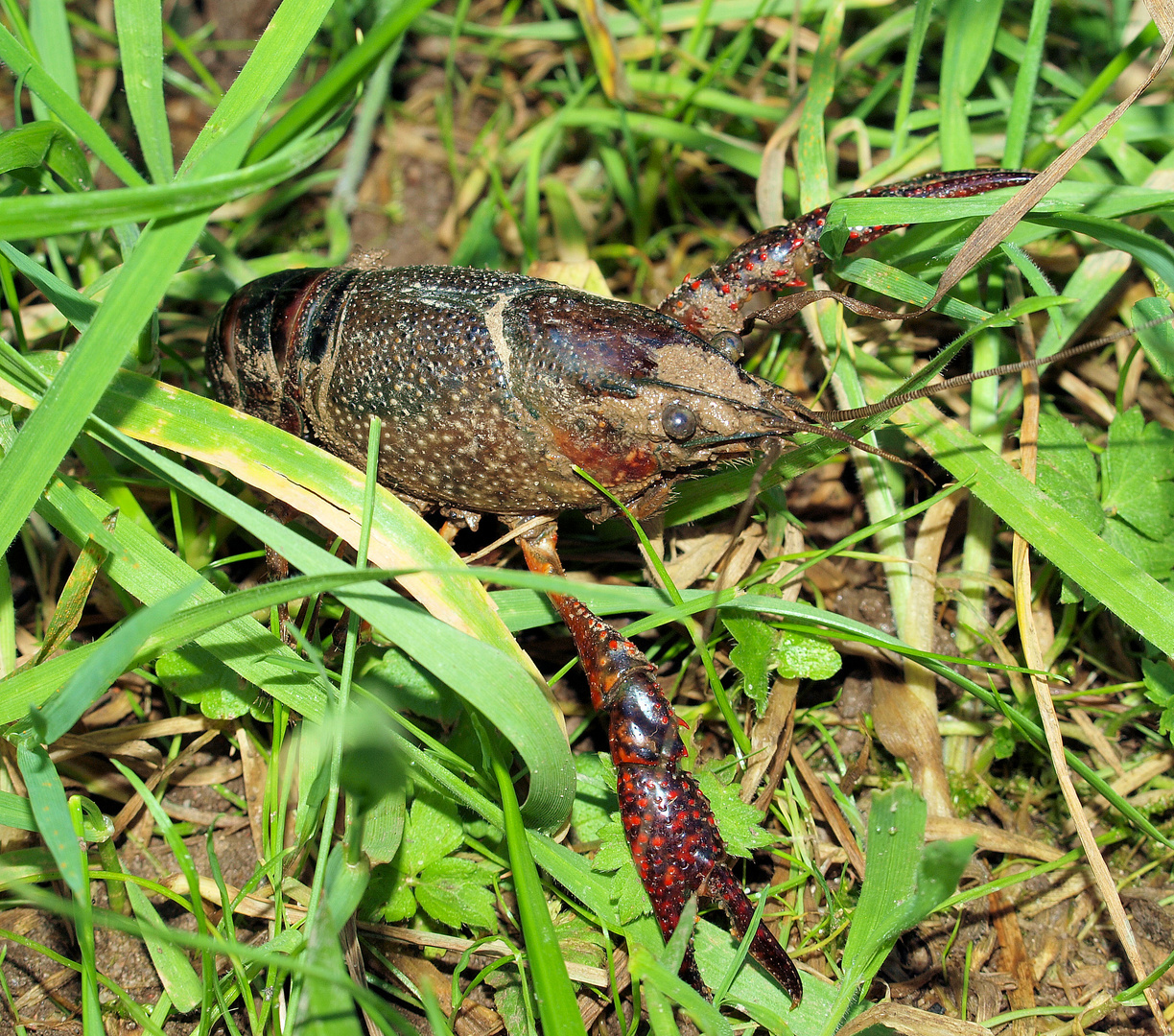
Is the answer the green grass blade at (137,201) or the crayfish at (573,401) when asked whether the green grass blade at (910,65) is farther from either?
the green grass blade at (137,201)

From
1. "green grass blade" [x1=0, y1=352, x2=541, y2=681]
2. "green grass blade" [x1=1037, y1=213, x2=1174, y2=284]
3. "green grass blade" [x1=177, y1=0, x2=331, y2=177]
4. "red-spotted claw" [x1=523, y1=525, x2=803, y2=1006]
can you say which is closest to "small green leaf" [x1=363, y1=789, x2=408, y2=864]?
"green grass blade" [x1=0, y1=352, x2=541, y2=681]

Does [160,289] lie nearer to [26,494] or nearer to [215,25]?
[26,494]

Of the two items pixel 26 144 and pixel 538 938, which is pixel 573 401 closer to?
pixel 538 938

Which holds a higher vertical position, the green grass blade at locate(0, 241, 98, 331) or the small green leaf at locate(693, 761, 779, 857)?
the green grass blade at locate(0, 241, 98, 331)

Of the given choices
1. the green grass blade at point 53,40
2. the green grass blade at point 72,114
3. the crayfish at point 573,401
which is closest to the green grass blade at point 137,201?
the green grass blade at point 72,114

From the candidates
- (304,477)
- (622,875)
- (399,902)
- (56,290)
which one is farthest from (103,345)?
(622,875)

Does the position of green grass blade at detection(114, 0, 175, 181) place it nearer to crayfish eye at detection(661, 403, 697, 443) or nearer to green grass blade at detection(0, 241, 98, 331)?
green grass blade at detection(0, 241, 98, 331)

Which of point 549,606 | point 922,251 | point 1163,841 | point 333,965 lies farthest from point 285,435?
point 1163,841
